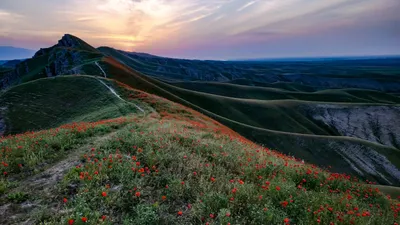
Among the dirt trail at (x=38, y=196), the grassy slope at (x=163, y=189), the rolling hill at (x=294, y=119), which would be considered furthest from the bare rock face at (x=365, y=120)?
the dirt trail at (x=38, y=196)

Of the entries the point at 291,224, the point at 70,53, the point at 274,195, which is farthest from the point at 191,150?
the point at 70,53

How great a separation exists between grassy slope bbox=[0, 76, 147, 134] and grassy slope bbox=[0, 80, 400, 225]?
1905 centimetres

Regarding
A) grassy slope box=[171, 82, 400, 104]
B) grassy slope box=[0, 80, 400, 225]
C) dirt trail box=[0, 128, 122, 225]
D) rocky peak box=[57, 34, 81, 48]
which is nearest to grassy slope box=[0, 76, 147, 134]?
grassy slope box=[0, 80, 400, 225]

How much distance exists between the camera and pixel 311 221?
5.32 m

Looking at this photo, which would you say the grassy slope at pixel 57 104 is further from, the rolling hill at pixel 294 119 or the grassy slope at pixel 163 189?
the grassy slope at pixel 163 189

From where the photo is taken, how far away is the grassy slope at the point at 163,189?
215 inches

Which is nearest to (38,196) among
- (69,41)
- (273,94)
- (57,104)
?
(57,104)

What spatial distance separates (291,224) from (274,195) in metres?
0.87

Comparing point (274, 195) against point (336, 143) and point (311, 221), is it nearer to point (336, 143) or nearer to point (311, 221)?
point (311, 221)

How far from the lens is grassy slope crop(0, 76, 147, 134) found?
31641 mm

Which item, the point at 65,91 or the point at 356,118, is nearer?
the point at 65,91

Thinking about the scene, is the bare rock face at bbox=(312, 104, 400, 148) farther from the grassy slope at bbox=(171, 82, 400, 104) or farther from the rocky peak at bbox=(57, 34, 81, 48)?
the rocky peak at bbox=(57, 34, 81, 48)

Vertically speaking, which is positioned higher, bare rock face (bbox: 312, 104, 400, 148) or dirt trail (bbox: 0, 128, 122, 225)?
dirt trail (bbox: 0, 128, 122, 225)

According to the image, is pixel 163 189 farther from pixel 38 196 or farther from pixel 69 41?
pixel 69 41
